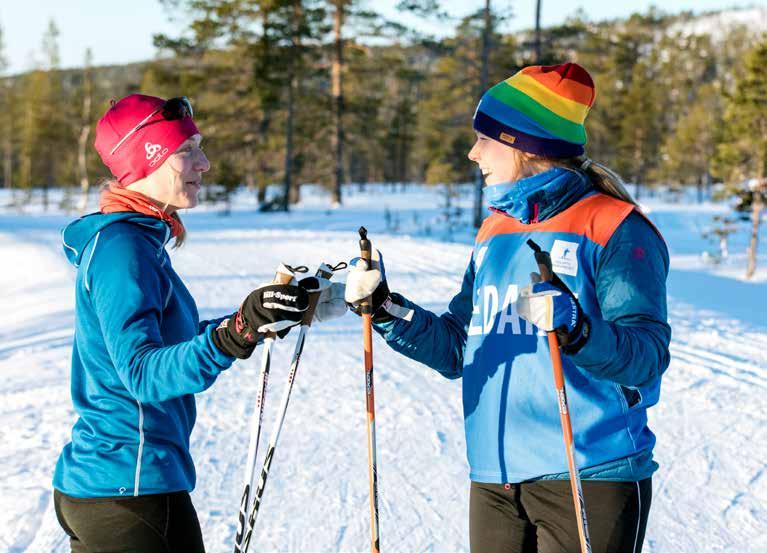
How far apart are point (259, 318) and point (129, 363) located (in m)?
0.37

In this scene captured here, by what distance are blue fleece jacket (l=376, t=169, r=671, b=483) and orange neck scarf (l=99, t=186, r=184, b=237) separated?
1.05 m

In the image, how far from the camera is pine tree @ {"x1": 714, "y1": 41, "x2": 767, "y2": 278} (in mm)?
22484

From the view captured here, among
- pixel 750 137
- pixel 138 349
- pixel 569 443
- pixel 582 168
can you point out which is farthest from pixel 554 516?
pixel 750 137

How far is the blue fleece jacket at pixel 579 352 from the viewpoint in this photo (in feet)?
6.66

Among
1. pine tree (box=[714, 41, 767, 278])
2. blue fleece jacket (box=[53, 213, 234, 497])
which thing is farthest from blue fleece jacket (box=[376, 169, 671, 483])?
pine tree (box=[714, 41, 767, 278])

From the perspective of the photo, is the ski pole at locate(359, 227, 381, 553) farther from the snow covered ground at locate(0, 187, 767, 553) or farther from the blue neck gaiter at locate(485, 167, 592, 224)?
the snow covered ground at locate(0, 187, 767, 553)

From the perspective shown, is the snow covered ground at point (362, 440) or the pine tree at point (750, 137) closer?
the snow covered ground at point (362, 440)

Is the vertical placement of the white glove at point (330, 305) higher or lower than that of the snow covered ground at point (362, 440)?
higher

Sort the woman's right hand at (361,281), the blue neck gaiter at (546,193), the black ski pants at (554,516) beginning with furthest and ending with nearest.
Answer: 1. the woman's right hand at (361,281)
2. the blue neck gaiter at (546,193)
3. the black ski pants at (554,516)

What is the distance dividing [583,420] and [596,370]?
0.85 ft

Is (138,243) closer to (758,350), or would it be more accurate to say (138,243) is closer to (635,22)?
(758,350)

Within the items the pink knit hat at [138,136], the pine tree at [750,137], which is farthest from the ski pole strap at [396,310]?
the pine tree at [750,137]

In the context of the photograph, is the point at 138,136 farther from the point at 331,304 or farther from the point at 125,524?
the point at 125,524

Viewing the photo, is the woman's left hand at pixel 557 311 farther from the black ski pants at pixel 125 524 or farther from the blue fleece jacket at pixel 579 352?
the black ski pants at pixel 125 524
